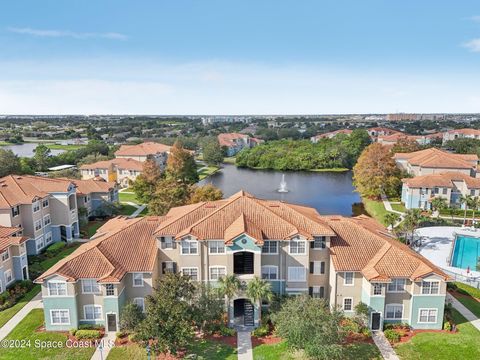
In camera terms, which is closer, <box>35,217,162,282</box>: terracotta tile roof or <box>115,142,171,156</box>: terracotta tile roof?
<box>35,217,162,282</box>: terracotta tile roof

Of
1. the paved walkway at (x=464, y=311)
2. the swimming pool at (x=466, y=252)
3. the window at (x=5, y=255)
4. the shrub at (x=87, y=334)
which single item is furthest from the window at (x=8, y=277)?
the swimming pool at (x=466, y=252)

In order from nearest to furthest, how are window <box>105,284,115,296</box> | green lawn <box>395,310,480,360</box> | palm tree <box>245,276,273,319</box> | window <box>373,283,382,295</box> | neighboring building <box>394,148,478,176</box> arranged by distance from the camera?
green lawn <box>395,310,480,360</box>, palm tree <box>245,276,273,319</box>, window <box>105,284,115,296</box>, window <box>373,283,382,295</box>, neighboring building <box>394,148,478,176</box>

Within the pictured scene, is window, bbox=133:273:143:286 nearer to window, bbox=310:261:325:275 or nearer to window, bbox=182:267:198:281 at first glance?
window, bbox=182:267:198:281

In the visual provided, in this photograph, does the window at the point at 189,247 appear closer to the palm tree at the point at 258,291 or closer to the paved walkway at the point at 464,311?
the palm tree at the point at 258,291

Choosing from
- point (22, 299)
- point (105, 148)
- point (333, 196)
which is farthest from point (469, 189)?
point (105, 148)

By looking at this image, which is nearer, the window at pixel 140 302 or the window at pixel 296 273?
the window at pixel 140 302

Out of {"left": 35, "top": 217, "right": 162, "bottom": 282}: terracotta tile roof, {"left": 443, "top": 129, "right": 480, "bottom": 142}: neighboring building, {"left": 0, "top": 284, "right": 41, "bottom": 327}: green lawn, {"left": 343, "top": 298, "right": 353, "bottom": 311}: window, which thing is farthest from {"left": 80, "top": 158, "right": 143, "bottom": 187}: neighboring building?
{"left": 443, "top": 129, "right": 480, "bottom": 142}: neighboring building
